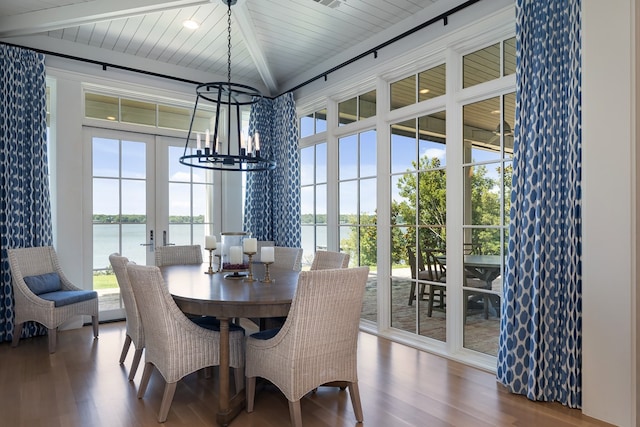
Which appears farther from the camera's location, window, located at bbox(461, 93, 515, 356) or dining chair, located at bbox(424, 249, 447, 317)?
dining chair, located at bbox(424, 249, 447, 317)

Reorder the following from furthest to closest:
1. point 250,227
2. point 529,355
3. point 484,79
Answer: point 250,227 → point 484,79 → point 529,355

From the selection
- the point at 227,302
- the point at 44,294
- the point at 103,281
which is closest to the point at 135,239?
the point at 103,281

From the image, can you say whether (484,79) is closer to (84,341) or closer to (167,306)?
(167,306)

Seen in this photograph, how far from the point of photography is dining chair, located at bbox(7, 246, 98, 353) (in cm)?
366

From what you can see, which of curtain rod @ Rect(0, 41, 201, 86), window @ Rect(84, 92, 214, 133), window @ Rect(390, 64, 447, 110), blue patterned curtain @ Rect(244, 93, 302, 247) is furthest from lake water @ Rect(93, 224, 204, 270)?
window @ Rect(390, 64, 447, 110)

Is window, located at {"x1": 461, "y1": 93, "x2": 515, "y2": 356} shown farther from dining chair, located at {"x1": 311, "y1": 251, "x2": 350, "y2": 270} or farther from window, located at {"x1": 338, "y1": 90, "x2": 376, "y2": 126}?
window, located at {"x1": 338, "y1": 90, "x2": 376, "y2": 126}

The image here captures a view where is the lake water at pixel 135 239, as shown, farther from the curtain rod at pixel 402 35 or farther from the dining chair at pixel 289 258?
the curtain rod at pixel 402 35

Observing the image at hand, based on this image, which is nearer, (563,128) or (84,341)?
(563,128)

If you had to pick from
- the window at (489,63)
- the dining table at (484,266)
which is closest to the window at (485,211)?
the dining table at (484,266)

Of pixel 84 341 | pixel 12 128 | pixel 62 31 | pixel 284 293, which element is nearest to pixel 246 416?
pixel 284 293

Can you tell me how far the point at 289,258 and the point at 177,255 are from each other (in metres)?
1.19

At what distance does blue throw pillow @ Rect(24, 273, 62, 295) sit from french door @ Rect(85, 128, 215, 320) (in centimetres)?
59

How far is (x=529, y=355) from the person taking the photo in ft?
8.89

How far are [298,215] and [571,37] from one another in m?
3.34
